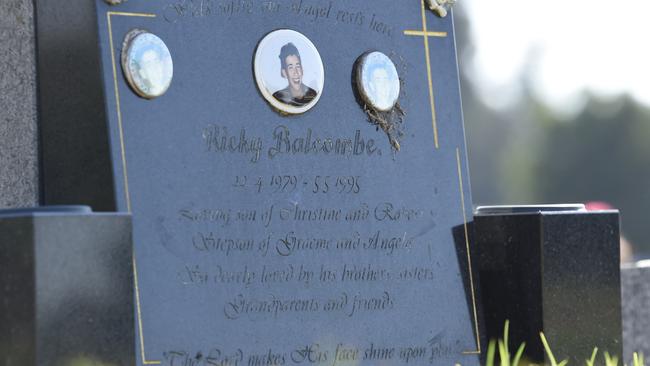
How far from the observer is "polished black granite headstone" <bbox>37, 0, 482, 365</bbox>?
675cm

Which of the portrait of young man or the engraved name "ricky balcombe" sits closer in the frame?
the engraved name "ricky balcombe"

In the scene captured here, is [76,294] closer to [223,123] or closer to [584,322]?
[223,123]

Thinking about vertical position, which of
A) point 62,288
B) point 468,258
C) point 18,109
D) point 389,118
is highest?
point 18,109

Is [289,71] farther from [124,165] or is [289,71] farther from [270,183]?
[124,165]

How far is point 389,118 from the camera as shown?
7707 millimetres

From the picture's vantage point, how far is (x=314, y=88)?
7402 mm

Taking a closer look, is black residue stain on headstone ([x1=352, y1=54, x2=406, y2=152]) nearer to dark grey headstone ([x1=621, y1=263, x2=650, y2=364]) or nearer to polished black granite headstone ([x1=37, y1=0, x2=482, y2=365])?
polished black granite headstone ([x1=37, y1=0, x2=482, y2=365])

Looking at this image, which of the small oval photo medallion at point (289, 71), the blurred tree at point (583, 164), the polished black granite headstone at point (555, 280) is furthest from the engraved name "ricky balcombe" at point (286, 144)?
the blurred tree at point (583, 164)

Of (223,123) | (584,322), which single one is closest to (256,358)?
(223,123)

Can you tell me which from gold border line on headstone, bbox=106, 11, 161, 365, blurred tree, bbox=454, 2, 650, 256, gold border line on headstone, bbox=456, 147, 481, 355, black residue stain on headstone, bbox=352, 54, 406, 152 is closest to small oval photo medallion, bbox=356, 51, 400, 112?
black residue stain on headstone, bbox=352, 54, 406, 152

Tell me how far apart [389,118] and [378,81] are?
20cm

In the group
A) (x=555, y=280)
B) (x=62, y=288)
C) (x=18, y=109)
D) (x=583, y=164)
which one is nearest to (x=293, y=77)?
(x=18, y=109)

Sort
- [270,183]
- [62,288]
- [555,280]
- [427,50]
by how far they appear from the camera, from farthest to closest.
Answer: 1. [427,50]
2. [555,280]
3. [270,183]
4. [62,288]

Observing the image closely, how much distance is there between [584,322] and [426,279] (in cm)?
81
